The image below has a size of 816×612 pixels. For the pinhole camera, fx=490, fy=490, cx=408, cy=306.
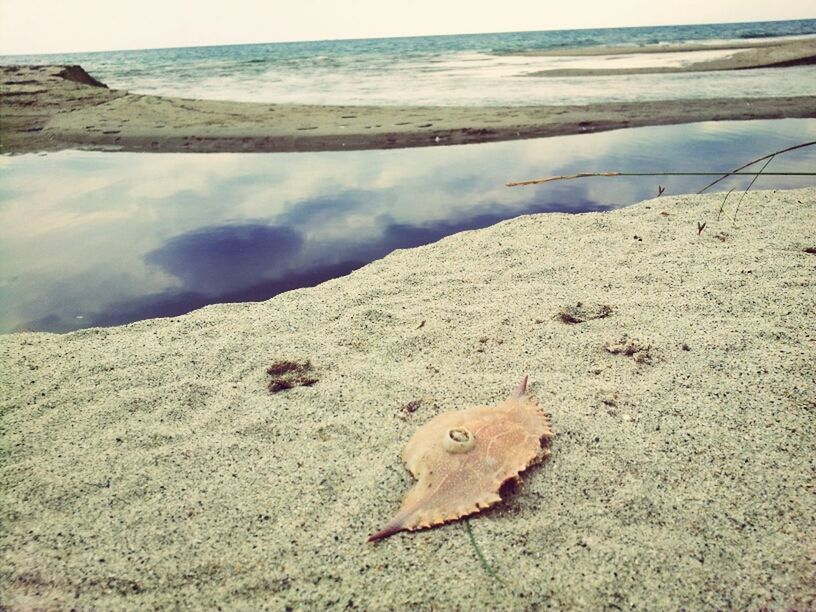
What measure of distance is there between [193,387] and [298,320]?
2.47 ft

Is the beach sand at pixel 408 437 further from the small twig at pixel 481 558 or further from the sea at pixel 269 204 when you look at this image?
the sea at pixel 269 204

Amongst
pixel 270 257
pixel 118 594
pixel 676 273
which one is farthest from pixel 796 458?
pixel 270 257

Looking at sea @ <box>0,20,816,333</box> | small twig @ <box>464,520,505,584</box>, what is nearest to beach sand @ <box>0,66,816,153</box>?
sea @ <box>0,20,816,333</box>

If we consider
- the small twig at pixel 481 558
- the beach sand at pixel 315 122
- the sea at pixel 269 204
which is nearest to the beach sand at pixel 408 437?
the small twig at pixel 481 558

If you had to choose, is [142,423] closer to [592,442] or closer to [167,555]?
[167,555]

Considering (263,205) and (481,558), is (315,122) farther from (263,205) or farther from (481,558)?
(481,558)

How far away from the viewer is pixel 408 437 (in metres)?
1.97

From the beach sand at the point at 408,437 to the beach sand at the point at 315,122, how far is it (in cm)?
476

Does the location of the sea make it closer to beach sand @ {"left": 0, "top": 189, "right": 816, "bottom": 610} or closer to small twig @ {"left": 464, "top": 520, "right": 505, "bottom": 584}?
beach sand @ {"left": 0, "top": 189, "right": 816, "bottom": 610}

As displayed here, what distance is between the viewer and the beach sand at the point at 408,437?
1439 mm

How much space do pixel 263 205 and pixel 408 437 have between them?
12.2 feet

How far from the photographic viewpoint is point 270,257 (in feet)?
13.0

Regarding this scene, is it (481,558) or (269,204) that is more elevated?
(269,204)

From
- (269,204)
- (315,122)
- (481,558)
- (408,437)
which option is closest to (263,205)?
(269,204)
